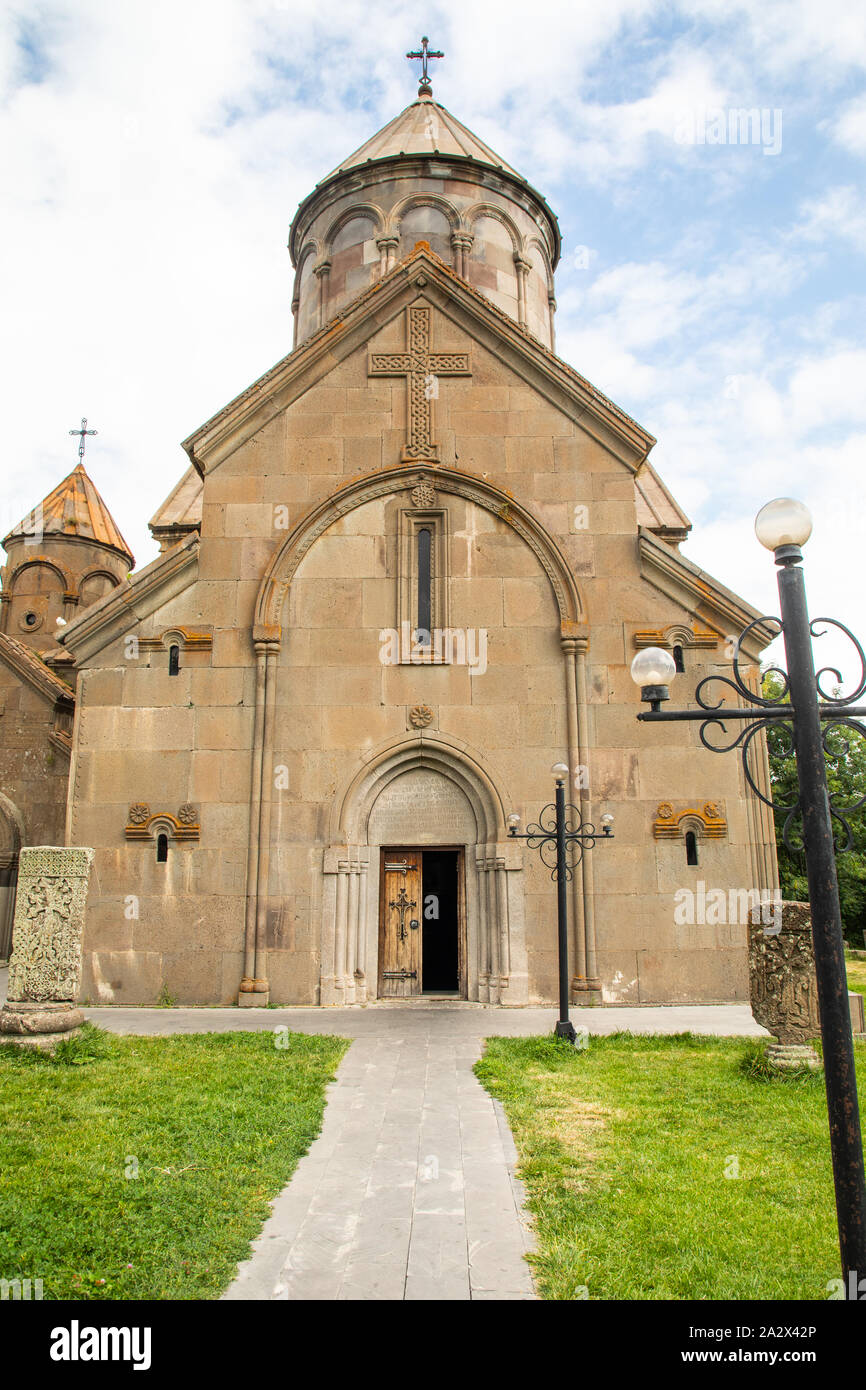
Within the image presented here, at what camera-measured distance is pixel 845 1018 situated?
12.4 ft

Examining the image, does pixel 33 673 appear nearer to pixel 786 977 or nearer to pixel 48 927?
pixel 48 927

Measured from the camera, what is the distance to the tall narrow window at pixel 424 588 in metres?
13.0

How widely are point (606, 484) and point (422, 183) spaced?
906cm

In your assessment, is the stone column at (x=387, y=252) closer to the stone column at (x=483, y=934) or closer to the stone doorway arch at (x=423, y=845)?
the stone doorway arch at (x=423, y=845)

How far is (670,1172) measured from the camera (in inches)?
210

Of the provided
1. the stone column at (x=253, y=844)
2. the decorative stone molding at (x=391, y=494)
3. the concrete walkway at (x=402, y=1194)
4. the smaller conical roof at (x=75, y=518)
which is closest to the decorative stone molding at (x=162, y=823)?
the stone column at (x=253, y=844)

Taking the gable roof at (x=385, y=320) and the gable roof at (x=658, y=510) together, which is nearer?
the gable roof at (x=385, y=320)

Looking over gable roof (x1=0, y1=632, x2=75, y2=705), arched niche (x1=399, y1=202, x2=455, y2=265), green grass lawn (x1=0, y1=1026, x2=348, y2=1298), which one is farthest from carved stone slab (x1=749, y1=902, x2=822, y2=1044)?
arched niche (x1=399, y1=202, x2=455, y2=265)

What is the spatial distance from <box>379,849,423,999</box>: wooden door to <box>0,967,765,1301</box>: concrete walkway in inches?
105

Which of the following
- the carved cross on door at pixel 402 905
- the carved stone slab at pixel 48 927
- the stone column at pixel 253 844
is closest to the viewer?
the carved stone slab at pixel 48 927

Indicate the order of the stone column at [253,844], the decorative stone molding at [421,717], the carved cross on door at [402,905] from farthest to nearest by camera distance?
the carved cross on door at [402,905], the decorative stone molding at [421,717], the stone column at [253,844]

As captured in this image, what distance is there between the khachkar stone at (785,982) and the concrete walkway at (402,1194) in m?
1.99

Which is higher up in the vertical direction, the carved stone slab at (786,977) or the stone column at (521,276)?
the stone column at (521,276)
